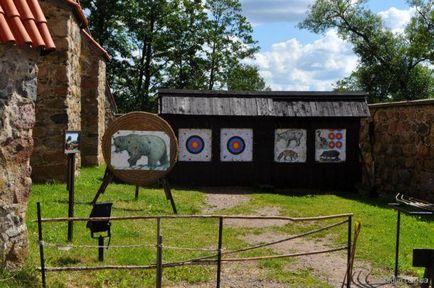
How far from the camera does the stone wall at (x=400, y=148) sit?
46.1 ft

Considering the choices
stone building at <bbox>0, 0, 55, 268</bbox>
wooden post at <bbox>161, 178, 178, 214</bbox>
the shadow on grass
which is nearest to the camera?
the shadow on grass

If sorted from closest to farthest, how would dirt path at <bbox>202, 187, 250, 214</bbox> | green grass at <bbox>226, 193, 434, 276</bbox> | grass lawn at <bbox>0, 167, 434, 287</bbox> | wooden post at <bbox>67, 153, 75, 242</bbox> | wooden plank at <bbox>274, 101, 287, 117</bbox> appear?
grass lawn at <bbox>0, 167, 434, 287</bbox>
wooden post at <bbox>67, 153, 75, 242</bbox>
green grass at <bbox>226, 193, 434, 276</bbox>
dirt path at <bbox>202, 187, 250, 214</bbox>
wooden plank at <bbox>274, 101, 287, 117</bbox>

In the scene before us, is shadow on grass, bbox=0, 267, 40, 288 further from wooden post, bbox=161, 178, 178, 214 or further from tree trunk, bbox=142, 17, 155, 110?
tree trunk, bbox=142, 17, 155, 110

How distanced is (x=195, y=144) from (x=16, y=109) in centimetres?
1067


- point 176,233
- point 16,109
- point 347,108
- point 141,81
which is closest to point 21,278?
point 16,109

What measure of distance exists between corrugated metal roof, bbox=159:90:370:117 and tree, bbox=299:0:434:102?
19096 millimetres

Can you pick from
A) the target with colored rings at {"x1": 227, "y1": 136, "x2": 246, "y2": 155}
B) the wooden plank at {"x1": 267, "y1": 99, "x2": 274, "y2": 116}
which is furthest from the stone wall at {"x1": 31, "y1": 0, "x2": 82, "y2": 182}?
the wooden plank at {"x1": 267, "y1": 99, "x2": 274, "y2": 116}

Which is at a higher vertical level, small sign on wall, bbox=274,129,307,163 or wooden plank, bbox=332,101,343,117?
wooden plank, bbox=332,101,343,117

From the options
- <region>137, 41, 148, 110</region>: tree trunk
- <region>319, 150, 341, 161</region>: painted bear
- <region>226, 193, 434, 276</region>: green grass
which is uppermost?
<region>137, 41, 148, 110</region>: tree trunk

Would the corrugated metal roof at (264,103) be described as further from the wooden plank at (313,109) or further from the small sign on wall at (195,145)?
the small sign on wall at (195,145)

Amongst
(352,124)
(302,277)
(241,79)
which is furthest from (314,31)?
(302,277)

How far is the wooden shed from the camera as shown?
54.6ft

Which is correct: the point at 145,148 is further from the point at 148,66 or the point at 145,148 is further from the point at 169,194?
the point at 148,66

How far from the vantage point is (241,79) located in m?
39.3
